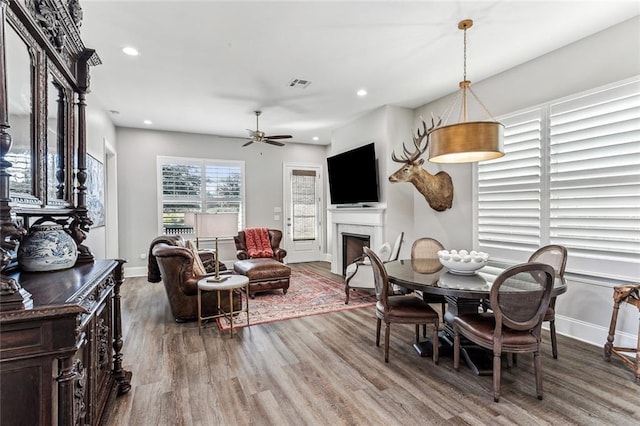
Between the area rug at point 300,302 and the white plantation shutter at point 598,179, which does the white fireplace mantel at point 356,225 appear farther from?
the white plantation shutter at point 598,179

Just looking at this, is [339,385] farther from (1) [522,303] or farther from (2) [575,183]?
(2) [575,183]

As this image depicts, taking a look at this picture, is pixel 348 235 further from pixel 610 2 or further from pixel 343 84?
pixel 610 2

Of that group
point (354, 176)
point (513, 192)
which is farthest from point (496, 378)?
point (354, 176)

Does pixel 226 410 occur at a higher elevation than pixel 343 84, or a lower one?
lower

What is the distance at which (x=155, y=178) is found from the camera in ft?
21.4

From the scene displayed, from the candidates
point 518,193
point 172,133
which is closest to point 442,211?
point 518,193

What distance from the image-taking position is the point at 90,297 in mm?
1604

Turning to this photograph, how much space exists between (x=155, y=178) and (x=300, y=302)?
418 cm

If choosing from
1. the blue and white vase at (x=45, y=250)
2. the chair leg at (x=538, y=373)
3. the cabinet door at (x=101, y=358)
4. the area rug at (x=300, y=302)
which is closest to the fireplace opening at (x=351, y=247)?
the area rug at (x=300, y=302)

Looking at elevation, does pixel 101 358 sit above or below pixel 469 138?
below

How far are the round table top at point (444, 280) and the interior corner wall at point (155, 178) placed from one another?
15.4 ft

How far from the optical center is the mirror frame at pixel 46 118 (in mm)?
1183

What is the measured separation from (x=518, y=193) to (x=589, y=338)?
1.62m

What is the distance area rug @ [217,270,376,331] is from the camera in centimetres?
391
